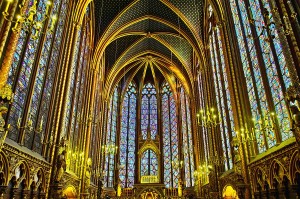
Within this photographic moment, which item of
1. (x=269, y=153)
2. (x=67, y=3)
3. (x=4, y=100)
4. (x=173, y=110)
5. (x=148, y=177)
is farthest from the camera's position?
(x=173, y=110)

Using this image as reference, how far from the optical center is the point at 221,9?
17.5 metres

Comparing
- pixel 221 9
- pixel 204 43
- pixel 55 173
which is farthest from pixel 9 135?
pixel 204 43

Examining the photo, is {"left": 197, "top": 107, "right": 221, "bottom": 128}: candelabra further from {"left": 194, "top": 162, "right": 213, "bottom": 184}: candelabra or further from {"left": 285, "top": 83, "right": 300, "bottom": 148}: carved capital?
{"left": 285, "top": 83, "right": 300, "bottom": 148}: carved capital

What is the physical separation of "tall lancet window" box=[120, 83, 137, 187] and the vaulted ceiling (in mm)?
2532

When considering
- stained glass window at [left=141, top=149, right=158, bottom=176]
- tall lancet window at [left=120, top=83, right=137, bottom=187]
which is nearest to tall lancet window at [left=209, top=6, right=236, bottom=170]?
stained glass window at [left=141, top=149, right=158, bottom=176]

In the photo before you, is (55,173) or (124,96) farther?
(124,96)

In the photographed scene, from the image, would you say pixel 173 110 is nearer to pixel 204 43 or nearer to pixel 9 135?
pixel 204 43

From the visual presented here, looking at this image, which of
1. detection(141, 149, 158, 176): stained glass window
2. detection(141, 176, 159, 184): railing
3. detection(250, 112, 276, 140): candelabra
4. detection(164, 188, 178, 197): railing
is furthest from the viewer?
detection(141, 149, 158, 176): stained glass window

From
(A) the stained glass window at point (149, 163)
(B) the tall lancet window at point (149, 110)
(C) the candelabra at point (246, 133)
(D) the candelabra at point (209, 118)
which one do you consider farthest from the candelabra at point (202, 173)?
(B) the tall lancet window at point (149, 110)

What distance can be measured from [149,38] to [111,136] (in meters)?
11.8

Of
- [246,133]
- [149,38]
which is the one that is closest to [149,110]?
[149,38]

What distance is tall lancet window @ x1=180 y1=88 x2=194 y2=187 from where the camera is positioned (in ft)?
91.8

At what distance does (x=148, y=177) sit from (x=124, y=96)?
10741mm

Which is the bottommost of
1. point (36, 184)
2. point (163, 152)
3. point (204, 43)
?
point (36, 184)
